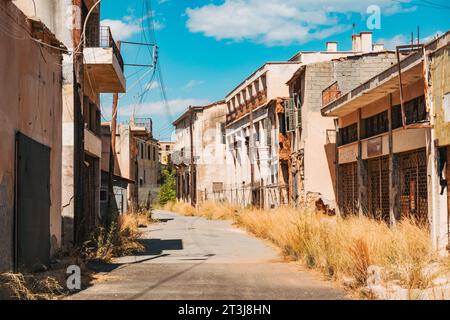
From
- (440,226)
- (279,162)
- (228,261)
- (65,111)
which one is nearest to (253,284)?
(228,261)

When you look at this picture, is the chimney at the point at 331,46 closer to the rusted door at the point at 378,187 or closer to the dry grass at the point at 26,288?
the rusted door at the point at 378,187

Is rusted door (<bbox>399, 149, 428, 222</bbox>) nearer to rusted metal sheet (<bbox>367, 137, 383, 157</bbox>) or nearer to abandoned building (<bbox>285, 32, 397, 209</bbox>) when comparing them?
rusted metal sheet (<bbox>367, 137, 383, 157</bbox>)

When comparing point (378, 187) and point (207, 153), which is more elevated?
point (207, 153)

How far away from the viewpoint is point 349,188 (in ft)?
104

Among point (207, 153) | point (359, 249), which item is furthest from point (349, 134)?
point (207, 153)

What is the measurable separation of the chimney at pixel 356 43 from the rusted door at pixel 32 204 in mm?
35899

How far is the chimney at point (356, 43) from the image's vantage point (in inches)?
1858

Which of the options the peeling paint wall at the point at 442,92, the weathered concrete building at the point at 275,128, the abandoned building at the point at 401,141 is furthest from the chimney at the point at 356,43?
the peeling paint wall at the point at 442,92

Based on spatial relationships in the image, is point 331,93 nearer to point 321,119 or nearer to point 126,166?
point 321,119

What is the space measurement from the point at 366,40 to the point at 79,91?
34.4 meters

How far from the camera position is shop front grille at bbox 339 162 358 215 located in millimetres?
30538

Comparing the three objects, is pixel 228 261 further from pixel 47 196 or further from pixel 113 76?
pixel 113 76

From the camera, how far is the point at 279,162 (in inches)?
1676

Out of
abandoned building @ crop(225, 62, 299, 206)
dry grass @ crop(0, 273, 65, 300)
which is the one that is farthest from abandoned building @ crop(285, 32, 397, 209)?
dry grass @ crop(0, 273, 65, 300)
